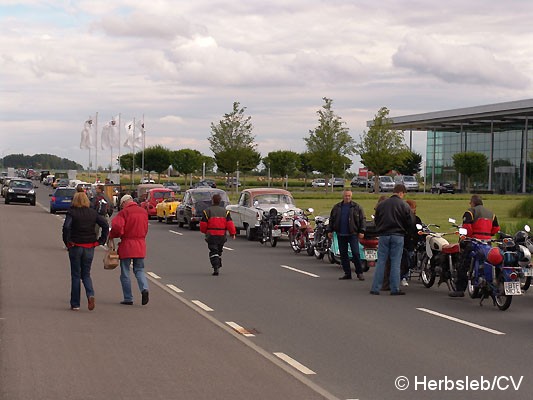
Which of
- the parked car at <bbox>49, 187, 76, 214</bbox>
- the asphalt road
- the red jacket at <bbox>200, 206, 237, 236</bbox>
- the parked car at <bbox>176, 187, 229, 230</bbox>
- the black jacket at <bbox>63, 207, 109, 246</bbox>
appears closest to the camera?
the asphalt road

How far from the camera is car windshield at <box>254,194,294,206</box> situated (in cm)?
3116

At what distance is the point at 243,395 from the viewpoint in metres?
8.21

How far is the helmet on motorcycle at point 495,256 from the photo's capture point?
14.4 metres

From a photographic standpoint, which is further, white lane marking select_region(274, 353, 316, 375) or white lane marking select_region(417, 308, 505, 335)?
white lane marking select_region(417, 308, 505, 335)

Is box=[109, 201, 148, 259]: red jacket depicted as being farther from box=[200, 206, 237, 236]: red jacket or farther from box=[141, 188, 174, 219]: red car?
box=[141, 188, 174, 219]: red car

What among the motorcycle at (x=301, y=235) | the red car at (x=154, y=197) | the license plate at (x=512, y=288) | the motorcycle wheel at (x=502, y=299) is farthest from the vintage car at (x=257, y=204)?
the license plate at (x=512, y=288)

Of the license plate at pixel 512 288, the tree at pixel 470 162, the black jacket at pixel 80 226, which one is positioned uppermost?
the tree at pixel 470 162

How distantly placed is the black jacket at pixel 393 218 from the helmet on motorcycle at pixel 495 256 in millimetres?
2070

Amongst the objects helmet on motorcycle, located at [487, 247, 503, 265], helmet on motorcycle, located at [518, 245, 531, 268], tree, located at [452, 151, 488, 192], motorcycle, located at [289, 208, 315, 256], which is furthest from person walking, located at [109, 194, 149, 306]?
tree, located at [452, 151, 488, 192]

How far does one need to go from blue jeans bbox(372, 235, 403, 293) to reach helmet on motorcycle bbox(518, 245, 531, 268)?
211cm

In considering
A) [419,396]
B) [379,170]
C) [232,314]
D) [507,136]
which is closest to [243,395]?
[419,396]

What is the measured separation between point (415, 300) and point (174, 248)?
1247 cm

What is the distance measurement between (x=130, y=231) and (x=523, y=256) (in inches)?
242

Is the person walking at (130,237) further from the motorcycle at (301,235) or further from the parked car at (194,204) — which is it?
the parked car at (194,204)
